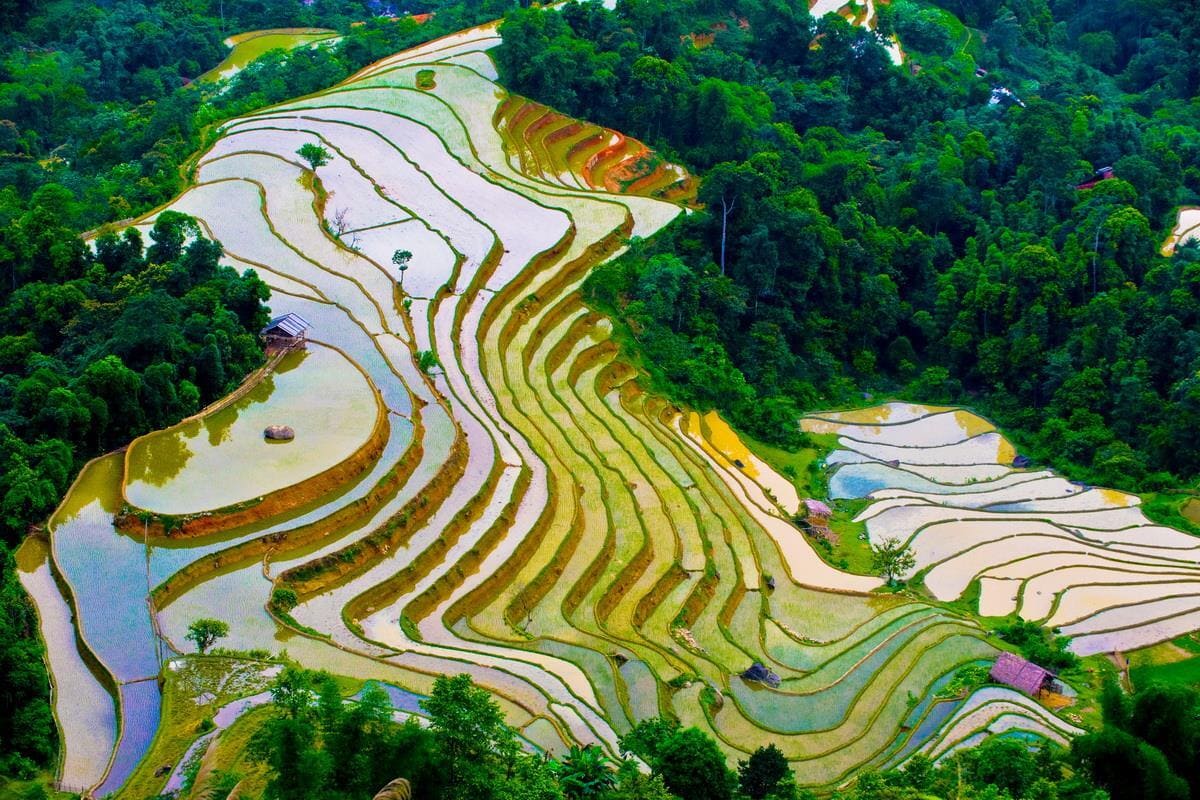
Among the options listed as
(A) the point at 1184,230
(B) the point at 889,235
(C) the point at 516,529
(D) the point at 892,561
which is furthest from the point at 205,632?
(A) the point at 1184,230

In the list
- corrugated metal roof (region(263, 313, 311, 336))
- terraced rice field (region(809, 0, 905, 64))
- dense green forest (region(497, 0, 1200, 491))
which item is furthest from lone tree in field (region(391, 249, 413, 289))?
terraced rice field (region(809, 0, 905, 64))

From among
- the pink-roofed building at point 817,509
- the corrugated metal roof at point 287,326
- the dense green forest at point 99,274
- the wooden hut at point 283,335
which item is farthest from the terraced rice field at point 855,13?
the wooden hut at point 283,335

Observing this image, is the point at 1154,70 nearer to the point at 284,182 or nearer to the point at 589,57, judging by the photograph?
the point at 589,57

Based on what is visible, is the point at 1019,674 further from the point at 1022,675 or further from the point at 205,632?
the point at 205,632

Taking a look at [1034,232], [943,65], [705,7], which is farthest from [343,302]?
[943,65]

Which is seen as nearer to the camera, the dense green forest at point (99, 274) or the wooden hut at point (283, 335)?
the dense green forest at point (99, 274)

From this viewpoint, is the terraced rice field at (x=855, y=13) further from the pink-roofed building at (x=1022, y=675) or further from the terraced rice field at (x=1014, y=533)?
the pink-roofed building at (x=1022, y=675)

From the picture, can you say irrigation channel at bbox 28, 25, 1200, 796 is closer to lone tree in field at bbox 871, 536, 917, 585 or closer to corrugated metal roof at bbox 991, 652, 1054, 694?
lone tree in field at bbox 871, 536, 917, 585
